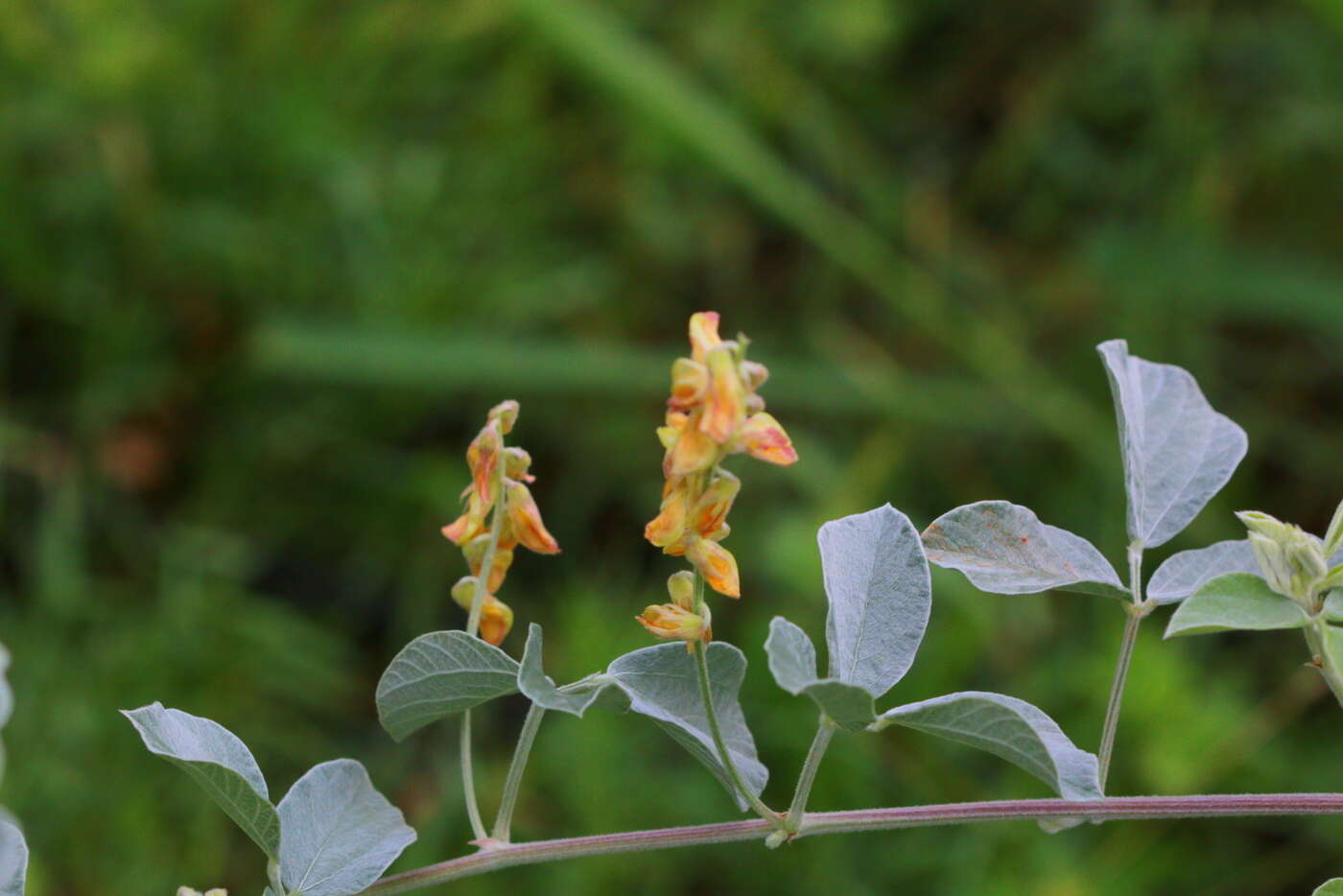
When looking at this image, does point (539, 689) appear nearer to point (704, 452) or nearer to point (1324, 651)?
point (704, 452)

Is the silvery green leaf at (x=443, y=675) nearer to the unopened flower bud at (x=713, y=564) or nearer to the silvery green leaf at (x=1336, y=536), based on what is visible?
the unopened flower bud at (x=713, y=564)

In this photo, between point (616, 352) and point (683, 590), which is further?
point (616, 352)

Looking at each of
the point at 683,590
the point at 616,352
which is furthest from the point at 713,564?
the point at 616,352

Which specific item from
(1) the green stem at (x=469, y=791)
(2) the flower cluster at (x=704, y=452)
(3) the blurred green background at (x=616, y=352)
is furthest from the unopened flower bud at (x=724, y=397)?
(3) the blurred green background at (x=616, y=352)

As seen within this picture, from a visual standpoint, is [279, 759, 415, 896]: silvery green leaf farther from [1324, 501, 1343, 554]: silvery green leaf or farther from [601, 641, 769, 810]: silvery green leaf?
[1324, 501, 1343, 554]: silvery green leaf

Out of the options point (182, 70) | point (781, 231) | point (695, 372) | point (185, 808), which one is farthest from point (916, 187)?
point (695, 372)

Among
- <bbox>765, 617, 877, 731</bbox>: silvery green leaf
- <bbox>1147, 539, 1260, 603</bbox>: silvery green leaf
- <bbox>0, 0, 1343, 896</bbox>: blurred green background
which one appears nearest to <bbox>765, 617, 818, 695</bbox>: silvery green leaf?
<bbox>765, 617, 877, 731</bbox>: silvery green leaf
